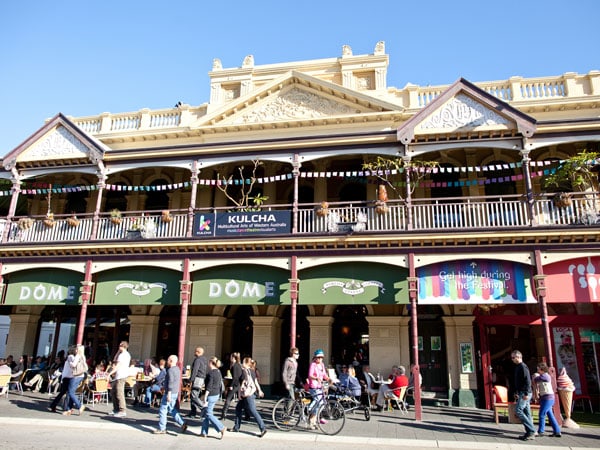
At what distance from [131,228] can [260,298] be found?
5.05 meters

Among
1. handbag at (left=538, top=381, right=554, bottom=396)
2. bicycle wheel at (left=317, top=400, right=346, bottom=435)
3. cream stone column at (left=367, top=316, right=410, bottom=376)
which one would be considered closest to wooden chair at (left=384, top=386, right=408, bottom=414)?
cream stone column at (left=367, top=316, right=410, bottom=376)

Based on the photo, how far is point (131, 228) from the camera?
15805mm

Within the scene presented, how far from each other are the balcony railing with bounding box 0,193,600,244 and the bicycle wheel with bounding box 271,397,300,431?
5347 mm

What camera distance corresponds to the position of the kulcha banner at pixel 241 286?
47.7ft

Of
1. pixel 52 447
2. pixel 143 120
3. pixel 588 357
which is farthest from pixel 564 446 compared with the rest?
pixel 143 120

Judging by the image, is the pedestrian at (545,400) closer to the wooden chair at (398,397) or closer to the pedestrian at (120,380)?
the wooden chair at (398,397)

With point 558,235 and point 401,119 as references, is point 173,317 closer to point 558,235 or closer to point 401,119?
point 401,119

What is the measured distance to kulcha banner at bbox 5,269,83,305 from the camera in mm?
15906

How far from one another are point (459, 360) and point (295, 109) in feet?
36.3

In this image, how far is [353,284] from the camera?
14023mm

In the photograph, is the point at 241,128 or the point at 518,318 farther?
the point at 241,128

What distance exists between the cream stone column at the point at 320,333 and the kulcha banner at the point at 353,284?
139 inches

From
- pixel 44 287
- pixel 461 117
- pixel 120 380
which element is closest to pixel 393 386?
pixel 120 380

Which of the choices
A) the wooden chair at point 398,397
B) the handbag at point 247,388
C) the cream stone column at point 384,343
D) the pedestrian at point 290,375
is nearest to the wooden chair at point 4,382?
the handbag at point 247,388
